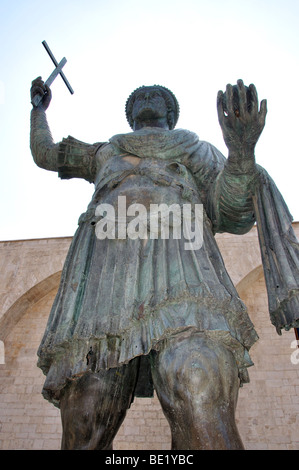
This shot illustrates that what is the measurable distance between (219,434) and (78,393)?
625 millimetres

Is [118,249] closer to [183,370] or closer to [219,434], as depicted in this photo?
[183,370]

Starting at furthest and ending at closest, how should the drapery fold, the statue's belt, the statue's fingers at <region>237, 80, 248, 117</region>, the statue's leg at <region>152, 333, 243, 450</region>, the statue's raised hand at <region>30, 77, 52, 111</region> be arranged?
the statue's raised hand at <region>30, 77, 52, 111</region> < the statue's belt < the statue's fingers at <region>237, 80, 248, 117</region> < the drapery fold < the statue's leg at <region>152, 333, 243, 450</region>

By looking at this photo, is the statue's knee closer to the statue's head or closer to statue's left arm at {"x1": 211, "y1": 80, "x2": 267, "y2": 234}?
statue's left arm at {"x1": 211, "y1": 80, "x2": 267, "y2": 234}

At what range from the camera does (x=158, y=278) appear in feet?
6.12

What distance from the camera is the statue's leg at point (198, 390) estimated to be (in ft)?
4.71

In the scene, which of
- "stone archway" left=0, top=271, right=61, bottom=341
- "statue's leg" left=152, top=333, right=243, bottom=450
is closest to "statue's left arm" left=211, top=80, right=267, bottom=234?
"statue's leg" left=152, top=333, right=243, bottom=450

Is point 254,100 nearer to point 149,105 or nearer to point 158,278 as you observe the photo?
point 158,278

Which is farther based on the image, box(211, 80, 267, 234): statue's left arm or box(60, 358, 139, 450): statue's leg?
box(211, 80, 267, 234): statue's left arm

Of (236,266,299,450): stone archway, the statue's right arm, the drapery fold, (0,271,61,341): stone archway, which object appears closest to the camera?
the drapery fold

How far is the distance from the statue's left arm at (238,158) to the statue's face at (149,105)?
33.7 inches

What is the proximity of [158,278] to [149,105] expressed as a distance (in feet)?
5.07

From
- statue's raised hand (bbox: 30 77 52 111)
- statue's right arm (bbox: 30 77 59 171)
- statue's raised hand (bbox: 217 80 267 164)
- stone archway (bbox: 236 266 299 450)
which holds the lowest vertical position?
stone archway (bbox: 236 266 299 450)

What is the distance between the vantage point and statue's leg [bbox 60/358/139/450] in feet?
5.54

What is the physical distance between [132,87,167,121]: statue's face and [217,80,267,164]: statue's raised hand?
95 cm
